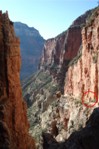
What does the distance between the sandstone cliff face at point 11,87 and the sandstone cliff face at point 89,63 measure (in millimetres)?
28001

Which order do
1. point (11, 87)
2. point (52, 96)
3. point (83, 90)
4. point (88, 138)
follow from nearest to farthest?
point (88, 138)
point (11, 87)
point (83, 90)
point (52, 96)

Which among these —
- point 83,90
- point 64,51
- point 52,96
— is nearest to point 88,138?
point 83,90

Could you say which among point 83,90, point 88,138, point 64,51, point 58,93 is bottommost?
point 58,93

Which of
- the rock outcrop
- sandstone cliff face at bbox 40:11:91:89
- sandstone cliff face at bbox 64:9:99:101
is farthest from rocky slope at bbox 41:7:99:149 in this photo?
sandstone cliff face at bbox 40:11:91:89

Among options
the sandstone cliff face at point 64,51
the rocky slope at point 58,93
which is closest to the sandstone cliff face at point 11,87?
the rocky slope at point 58,93

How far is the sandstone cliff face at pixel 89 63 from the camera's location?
63.3 m

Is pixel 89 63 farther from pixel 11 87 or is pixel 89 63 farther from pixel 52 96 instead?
pixel 52 96

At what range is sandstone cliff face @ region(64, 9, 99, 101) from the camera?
63253 millimetres

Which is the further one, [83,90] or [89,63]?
[83,90]

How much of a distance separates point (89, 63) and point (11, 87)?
125ft

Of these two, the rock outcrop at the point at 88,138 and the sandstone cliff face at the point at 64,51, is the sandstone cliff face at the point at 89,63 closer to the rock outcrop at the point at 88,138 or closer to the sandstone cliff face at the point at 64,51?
the rock outcrop at the point at 88,138

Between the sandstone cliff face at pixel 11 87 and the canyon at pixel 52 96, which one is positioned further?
the sandstone cliff face at pixel 11 87

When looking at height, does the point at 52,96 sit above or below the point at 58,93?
below

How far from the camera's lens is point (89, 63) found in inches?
2744
